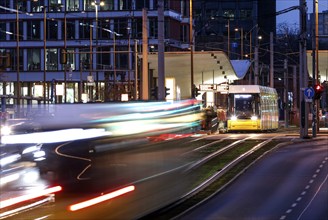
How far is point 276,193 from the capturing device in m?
21.4

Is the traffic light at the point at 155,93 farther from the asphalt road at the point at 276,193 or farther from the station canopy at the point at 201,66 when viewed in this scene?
the asphalt road at the point at 276,193

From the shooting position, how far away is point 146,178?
851 cm

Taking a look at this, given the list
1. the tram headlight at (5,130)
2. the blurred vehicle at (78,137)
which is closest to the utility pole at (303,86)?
the blurred vehicle at (78,137)

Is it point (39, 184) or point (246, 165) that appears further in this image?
point (246, 165)

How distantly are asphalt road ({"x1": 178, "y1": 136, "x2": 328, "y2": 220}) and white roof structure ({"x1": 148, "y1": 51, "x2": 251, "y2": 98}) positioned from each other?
2278cm

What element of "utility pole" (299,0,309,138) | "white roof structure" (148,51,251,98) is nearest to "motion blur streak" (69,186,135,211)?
"utility pole" (299,0,309,138)

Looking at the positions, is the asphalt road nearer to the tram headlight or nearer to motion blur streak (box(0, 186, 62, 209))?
motion blur streak (box(0, 186, 62, 209))

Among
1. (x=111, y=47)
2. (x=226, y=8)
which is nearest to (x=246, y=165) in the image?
(x=111, y=47)

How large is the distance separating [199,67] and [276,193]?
43.2m

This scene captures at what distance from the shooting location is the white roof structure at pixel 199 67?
5394cm

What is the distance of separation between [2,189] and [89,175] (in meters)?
1.06

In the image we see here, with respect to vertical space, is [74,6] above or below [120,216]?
above

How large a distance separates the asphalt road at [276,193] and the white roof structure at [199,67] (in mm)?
22780

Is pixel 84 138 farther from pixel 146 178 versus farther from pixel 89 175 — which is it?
pixel 146 178
